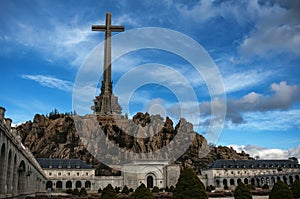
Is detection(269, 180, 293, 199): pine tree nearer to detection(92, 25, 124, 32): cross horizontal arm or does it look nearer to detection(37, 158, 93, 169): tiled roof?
detection(37, 158, 93, 169): tiled roof

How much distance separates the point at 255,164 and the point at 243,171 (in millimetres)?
4845

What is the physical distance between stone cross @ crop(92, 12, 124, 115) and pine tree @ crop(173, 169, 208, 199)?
84252 mm

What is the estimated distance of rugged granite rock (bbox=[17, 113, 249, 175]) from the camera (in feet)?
284

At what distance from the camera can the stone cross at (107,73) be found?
104 meters

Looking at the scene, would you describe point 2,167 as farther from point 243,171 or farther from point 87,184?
point 243,171

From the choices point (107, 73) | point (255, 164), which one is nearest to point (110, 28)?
point (107, 73)

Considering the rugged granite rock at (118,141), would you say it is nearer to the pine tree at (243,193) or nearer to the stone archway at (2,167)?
the pine tree at (243,193)

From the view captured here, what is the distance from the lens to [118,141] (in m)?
93.4

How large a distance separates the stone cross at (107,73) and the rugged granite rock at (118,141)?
601 centimetres

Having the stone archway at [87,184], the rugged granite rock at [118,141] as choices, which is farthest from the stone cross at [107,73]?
the stone archway at [87,184]

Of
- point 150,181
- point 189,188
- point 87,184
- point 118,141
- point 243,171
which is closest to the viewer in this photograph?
point 189,188

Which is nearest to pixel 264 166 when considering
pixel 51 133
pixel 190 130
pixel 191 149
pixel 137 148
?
pixel 191 149

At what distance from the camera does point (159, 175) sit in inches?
2685

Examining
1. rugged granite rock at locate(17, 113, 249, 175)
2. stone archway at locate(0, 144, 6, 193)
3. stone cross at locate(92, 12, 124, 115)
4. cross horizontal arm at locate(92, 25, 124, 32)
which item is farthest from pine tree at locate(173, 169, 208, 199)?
cross horizontal arm at locate(92, 25, 124, 32)
